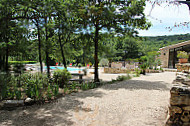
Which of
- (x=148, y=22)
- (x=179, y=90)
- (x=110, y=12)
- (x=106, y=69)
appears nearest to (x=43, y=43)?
(x=110, y=12)

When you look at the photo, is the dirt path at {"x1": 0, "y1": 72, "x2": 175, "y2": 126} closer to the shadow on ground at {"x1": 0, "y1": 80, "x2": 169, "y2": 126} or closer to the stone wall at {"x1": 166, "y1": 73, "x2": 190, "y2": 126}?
the shadow on ground at {"x1": 0, "y1": 80, "x2": 169, "y2": 126}

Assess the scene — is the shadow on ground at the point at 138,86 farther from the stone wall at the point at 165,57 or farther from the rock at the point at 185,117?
the stone wall at the point at 165,57

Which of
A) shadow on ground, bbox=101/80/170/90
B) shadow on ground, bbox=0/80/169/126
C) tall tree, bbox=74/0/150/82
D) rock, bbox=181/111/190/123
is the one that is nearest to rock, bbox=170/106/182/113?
rock, bbox=181/111/190/123

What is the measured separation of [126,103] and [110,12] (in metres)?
5.04

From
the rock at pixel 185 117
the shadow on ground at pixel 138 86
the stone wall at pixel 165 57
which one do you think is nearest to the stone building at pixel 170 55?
the stone wall at pixel 165 57

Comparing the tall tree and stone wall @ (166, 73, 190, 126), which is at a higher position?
the tall tree

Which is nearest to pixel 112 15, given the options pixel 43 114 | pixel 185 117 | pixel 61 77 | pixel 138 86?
pixel 138 86

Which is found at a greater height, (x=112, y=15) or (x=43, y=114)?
(x=112, y=15)

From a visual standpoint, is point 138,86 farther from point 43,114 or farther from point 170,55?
point 170,55

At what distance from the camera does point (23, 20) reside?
6.93 meters

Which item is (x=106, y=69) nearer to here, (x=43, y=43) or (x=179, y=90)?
(x=43, y=43)

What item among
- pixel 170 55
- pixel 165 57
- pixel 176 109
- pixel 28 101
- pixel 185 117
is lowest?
pixel 28 101

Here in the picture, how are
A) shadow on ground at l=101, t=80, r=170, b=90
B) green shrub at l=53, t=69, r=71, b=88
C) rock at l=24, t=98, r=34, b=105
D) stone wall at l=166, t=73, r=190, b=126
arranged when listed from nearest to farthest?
stone wall at l=166, t=73, r=190, b=126 → rock at l=24, t=98, r=34, b=105 → shadow on ground at l=101, t=80, r=170, b=90 → green shrub at l=53, t=69, r=71, b=88

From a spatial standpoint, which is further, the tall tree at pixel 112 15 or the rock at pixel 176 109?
the tall tree at pixel 112 15
